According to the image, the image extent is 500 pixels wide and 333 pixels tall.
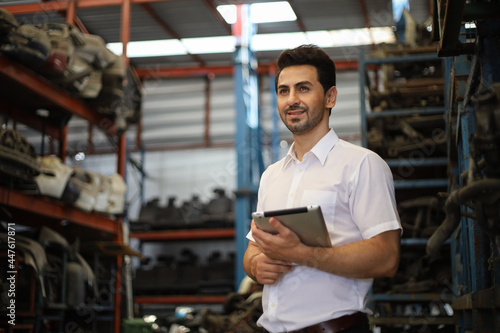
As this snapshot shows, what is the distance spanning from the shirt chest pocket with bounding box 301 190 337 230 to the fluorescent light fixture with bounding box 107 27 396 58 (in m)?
14.7

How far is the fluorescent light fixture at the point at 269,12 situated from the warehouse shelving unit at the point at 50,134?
7.27 metres

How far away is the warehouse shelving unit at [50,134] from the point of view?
6723 millimetres

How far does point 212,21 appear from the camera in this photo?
1652 centimetres

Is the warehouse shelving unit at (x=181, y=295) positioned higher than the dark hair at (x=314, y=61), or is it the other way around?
the dark hair at (x=314, y=61)

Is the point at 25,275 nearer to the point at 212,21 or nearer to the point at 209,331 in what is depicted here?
the point at 209,331

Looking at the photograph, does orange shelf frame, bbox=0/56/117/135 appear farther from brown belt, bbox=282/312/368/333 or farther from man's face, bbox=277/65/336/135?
brown belt, bbox=282/312/368/333

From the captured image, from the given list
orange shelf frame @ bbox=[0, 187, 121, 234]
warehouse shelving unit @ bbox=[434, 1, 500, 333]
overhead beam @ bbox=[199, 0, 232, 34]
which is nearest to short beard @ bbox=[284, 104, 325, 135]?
warehouse shelving unit @ bbox=[434, 1, 500, 333]

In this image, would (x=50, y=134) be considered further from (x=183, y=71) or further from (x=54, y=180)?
(x=183, y=71)

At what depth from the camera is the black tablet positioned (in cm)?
215

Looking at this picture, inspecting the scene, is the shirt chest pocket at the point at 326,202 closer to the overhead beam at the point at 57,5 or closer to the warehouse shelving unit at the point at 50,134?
the warehouse shelving unit at the point at 50,134

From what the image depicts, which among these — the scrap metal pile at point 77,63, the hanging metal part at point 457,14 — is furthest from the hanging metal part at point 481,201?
the scrap metal pile at point 77,63

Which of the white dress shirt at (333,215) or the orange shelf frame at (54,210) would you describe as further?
the orange shelf frame at (54,210)

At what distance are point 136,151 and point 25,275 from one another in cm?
1294

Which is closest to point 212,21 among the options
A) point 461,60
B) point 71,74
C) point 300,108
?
point 71,74
